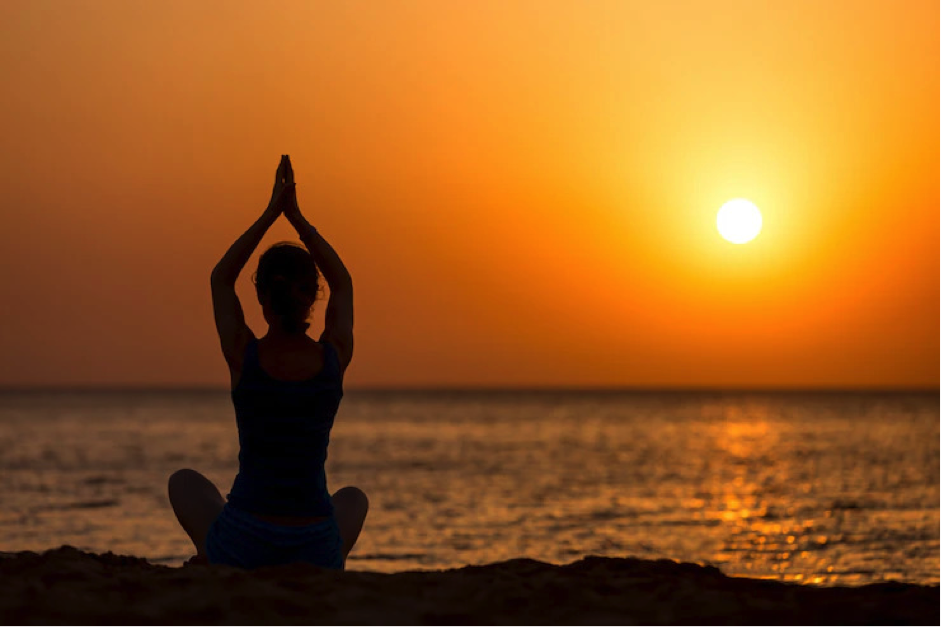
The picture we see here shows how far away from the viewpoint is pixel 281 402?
632 centimetres

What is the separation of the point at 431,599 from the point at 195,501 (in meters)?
1.55

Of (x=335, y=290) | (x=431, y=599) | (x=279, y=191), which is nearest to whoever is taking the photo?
(x=431, y=599)

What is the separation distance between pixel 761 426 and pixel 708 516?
6295 cm

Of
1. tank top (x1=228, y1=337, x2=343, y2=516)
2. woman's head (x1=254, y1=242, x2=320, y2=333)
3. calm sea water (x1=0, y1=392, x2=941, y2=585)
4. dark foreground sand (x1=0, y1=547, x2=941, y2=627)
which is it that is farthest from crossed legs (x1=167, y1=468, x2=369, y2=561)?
calm sea water (x1=0, y1=392, x2=941, y2=585)

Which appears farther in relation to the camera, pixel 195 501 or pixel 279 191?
pixel 279 191

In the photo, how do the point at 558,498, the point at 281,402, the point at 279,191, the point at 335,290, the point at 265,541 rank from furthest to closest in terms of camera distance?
the point at 558,498
the point at 279,191
the point at 335,290
the point at 265,541
the point at 281,402

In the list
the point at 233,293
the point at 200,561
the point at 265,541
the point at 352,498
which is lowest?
the point at 200,561

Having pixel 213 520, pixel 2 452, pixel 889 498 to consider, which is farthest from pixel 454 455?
pixel 213 520

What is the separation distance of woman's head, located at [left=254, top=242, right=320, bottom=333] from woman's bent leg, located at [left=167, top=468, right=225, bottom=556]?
1109 millimetres

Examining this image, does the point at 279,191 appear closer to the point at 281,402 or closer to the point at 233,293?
the point at 233,293

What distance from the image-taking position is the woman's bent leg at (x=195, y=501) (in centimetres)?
686

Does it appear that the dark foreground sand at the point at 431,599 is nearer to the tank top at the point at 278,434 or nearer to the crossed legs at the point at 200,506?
the crossed legs at the point at 200,506

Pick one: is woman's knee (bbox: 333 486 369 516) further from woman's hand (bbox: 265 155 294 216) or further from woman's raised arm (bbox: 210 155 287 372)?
woman's hand (bbox: 265 155 294 216)

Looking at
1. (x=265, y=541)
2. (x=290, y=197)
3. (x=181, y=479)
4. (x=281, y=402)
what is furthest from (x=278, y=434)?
(x=290, y=197)
